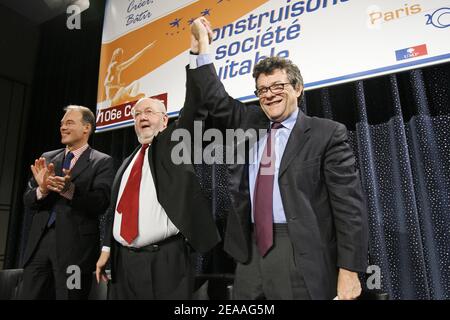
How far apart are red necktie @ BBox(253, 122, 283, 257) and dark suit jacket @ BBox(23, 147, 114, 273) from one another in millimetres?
728

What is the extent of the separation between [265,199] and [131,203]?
0.53 metres

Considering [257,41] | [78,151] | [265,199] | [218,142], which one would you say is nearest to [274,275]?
[265,199]

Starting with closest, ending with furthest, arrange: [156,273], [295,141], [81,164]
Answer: [295,141], [156,273], [81,164]

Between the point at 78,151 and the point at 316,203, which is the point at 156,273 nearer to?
the point at 316,203

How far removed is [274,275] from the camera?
0.94m

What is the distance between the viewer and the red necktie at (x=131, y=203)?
1209 mm

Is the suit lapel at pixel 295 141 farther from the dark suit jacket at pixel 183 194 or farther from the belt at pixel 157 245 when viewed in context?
the belt at pixel 157 245

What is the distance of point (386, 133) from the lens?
154cm

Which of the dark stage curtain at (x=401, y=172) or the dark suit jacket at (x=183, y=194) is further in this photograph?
the dark stage curtain at (x=401, y=172)

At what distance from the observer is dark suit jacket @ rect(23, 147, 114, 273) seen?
1368mm

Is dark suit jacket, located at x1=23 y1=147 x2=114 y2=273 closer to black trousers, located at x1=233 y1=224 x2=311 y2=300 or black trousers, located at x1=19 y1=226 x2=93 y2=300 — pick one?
black trousers, located at x1=19 y1=226 x2=93 y2=300

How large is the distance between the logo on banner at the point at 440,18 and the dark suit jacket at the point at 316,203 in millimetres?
693

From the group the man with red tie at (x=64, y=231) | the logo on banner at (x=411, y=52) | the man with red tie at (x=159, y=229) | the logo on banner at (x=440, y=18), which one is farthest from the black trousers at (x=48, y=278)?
the logo on banner at (x=440, y=18)
